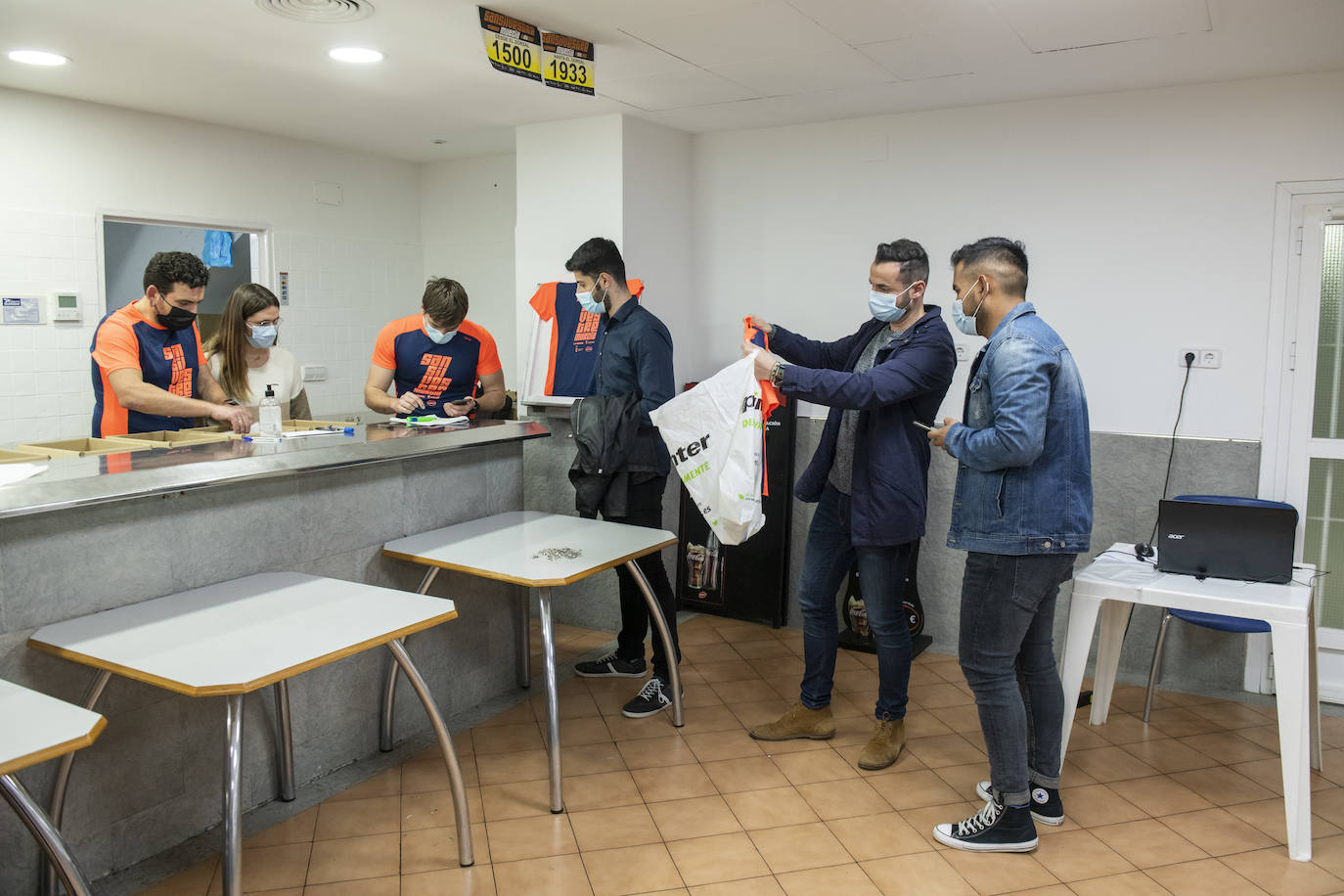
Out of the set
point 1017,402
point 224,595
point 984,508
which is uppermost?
point 1017,402

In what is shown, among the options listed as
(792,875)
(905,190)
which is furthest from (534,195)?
(792,875)

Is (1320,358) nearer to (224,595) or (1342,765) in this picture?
(1342,765)

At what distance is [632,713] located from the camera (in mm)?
3408

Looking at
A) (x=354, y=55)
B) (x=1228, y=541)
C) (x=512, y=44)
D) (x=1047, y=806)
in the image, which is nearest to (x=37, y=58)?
(x=354, y=55)

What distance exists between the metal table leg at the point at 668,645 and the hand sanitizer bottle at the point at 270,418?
48.7 inches

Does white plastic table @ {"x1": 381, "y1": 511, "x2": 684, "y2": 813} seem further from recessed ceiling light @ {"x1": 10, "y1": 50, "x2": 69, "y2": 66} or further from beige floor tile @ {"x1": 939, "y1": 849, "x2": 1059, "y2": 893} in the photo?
recessed ceiling light @ {"x1": 10, "y1": 50, "x2": 69, "y2": 66}

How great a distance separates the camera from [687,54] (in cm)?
334

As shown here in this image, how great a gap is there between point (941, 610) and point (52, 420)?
167 inches

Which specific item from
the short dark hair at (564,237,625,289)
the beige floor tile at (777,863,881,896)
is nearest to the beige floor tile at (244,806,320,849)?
the beige floor tile at (777,863,881,896)

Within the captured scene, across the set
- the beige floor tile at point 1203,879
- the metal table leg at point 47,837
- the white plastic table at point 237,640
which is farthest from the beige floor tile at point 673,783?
the metal table leg at point 47,837

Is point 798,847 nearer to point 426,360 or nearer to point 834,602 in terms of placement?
point 834,602

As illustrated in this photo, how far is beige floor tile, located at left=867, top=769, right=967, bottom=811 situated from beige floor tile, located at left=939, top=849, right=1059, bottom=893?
0.27 metres

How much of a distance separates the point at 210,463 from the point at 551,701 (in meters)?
1.11

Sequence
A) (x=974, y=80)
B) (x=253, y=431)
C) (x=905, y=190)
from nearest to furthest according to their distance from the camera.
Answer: (x=253, y=431), (x=974, y=80), (x=905, y=190)
